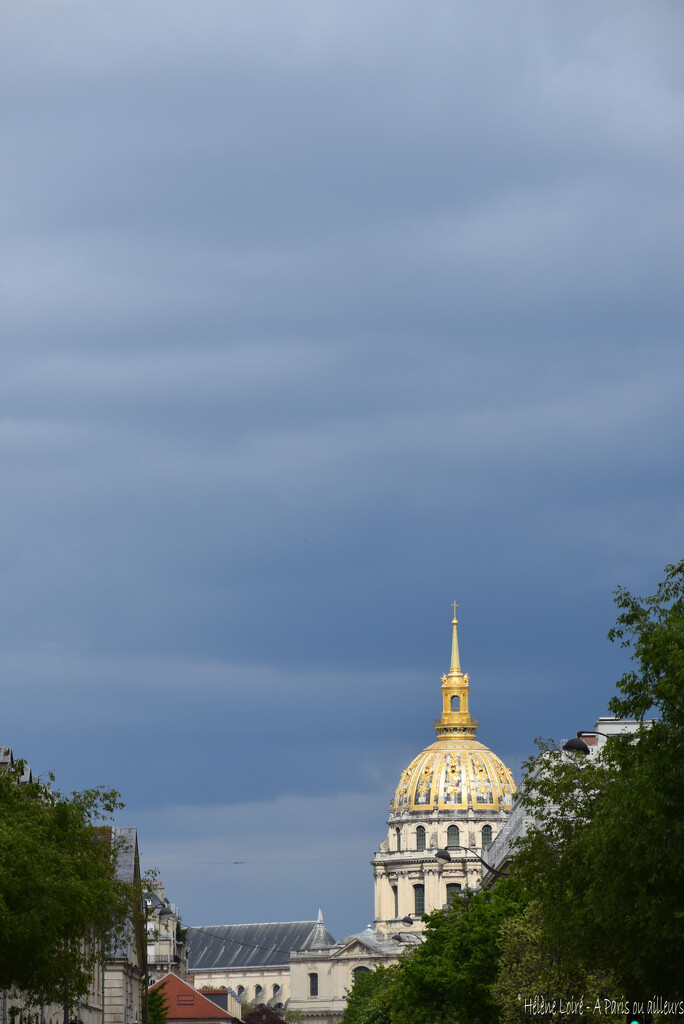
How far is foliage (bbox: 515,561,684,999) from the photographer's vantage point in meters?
31.6

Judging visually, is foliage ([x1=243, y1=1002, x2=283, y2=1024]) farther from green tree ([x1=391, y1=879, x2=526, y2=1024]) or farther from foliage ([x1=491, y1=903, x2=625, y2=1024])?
foliage ([x1=491, y1=903, x2=625, y2=1024])

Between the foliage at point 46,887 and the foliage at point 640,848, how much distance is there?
35.8 feet

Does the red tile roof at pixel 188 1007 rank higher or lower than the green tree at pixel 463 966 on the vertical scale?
higher

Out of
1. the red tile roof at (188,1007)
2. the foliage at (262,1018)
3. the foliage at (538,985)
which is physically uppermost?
the foliage at (262,1018)

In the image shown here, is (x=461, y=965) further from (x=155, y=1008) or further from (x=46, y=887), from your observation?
(x=155, y=1008)

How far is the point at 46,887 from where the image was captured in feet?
133

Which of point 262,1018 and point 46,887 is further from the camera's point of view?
point 262,1018

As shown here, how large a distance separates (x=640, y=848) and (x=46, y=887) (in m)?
14.5

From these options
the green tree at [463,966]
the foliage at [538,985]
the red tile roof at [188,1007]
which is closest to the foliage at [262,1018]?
the red tile roof at [188,1007]

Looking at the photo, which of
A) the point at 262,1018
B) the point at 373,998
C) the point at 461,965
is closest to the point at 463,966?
the point at 461,965

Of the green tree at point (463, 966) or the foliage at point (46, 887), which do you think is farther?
the green tree at point (463, 966)

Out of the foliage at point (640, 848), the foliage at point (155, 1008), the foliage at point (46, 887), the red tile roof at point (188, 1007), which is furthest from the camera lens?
the red tile roof at point (188, 1007)

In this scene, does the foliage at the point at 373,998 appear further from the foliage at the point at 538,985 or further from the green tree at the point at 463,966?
the foliage at the point at 538,985

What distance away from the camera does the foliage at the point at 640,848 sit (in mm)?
31578
